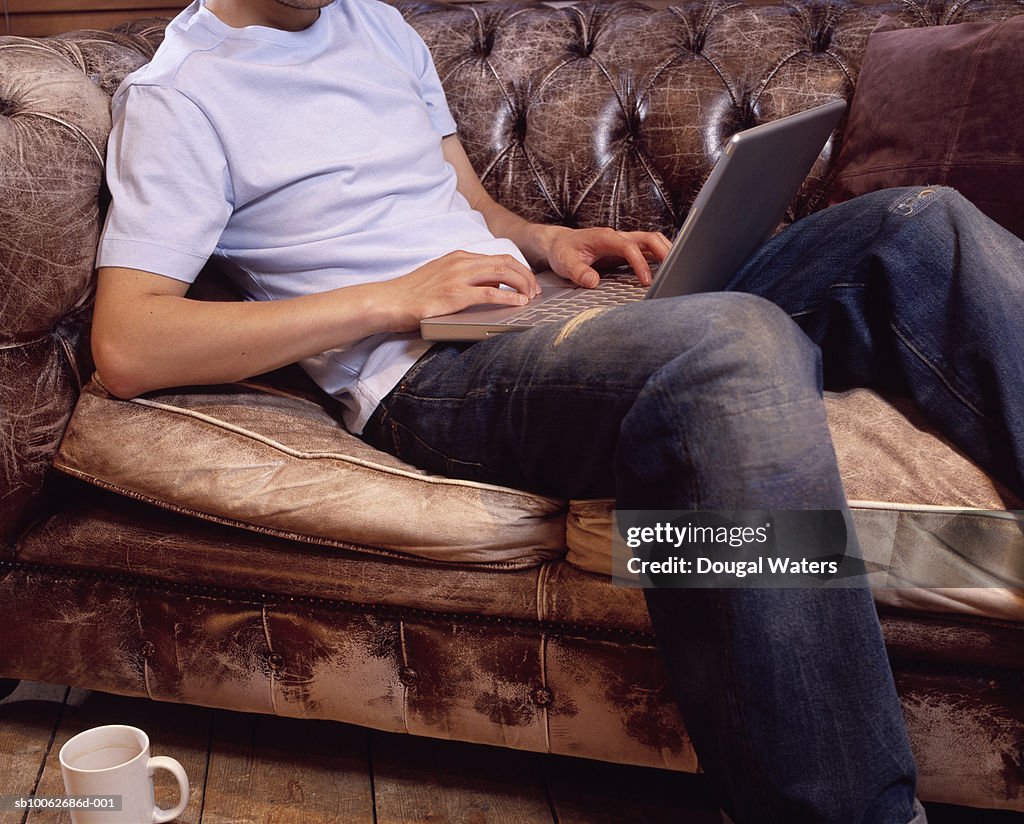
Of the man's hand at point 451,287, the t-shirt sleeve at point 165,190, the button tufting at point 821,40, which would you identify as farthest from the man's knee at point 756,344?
the button tufting at point 821,40

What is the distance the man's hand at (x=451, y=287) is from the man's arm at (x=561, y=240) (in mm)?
192

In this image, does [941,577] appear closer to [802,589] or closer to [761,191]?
[802,589]

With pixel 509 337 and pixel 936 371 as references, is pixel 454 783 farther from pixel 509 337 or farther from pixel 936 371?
pixel 936 371

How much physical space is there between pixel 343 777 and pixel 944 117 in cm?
120

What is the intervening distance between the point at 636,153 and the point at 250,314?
0.79 meters

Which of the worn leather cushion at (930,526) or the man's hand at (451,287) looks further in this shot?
the man's hand at (451,287)

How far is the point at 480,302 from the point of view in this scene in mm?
1066

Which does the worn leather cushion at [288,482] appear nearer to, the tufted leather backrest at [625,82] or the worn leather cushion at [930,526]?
the worn leather cushion at [930,526]

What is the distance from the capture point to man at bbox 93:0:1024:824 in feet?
2.63

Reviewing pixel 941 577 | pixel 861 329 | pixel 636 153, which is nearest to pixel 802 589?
pixel 941 577

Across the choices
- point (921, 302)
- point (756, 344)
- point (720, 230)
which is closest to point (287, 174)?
point (720, 230)

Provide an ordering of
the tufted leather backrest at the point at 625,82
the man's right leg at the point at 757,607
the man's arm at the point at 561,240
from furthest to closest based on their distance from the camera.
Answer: the tufted leather backrest at the point at 625,82 → the man's arm at the point at 561,240 → the man's right leg at the point at 757,607

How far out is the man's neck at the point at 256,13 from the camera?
1201mm

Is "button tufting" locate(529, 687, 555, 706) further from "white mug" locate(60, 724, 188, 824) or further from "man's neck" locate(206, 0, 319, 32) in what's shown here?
"man's neck" locate(206, 0, 319, 32)
